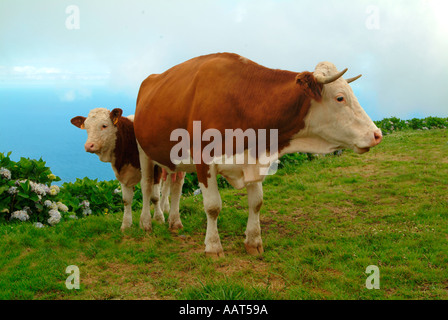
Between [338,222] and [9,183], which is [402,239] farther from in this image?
[9,183]

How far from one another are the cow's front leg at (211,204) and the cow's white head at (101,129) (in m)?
1.99

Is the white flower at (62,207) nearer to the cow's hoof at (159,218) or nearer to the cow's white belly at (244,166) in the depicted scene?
the cow's hoof at (159,218)

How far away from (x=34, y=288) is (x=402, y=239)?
521 centimetres

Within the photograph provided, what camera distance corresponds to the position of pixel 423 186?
348 inches

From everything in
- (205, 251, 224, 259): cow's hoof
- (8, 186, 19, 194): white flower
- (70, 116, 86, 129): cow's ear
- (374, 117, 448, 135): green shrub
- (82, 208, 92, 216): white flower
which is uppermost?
(374, 117, 448, 135): green shrub

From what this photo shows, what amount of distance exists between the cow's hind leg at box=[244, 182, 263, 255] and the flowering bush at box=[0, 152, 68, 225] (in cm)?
405

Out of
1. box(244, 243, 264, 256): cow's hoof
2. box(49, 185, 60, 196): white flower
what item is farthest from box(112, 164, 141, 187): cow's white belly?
box(244, 243, 264, 256): cow's hoof

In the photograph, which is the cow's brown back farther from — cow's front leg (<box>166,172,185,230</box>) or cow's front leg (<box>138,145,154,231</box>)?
cow's front leg (<box>166,172,185,230</box>)

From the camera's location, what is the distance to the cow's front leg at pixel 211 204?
5.15 m

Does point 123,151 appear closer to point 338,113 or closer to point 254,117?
point 254,117

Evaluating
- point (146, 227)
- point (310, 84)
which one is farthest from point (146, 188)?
point (310, 84)

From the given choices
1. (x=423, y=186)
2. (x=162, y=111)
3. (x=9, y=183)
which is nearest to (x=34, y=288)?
(x=162, y=111)

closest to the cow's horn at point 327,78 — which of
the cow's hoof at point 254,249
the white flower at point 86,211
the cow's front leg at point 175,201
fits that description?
the cow's hoof at point 254,249

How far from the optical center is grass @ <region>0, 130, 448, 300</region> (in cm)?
460
